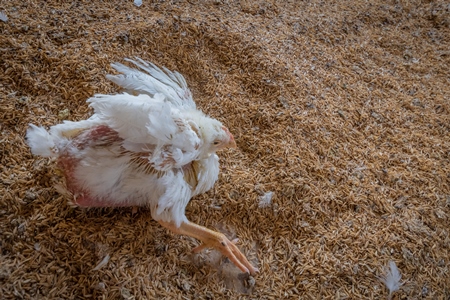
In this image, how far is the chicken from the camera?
4.43 feet

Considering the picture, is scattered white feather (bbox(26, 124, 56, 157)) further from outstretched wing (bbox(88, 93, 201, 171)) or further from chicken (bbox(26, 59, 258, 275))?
outstretched wing (bbox(88, 93, 201, 171))

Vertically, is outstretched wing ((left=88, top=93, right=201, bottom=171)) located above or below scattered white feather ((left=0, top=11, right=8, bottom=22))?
above

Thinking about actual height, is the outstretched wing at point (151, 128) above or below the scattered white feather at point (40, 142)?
above

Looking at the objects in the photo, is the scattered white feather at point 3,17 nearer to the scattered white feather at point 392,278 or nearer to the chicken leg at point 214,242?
the chicken leg at point 214,242

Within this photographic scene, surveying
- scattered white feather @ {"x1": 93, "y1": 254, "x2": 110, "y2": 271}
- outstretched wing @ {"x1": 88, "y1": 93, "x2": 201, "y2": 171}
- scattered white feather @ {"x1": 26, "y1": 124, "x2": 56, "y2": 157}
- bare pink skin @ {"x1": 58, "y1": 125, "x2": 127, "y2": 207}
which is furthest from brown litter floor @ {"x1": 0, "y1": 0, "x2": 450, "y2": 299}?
outstretched wing @ {"x1": 88, "y1": 93, "x2": 201, "y2": 171}

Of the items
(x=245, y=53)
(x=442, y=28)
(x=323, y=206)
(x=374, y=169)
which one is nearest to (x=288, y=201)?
(x=323, y=206)

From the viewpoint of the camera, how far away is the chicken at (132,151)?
53.2 inches

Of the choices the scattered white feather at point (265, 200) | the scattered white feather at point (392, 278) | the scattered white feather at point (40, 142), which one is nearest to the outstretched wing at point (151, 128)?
the scattered white feather at point (40, 142)

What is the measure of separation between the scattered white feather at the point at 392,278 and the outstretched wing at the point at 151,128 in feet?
4.10

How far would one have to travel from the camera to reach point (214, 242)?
1.62 meters

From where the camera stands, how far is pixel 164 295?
1.53 m

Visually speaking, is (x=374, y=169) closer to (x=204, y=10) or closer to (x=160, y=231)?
(x=160, y=231)

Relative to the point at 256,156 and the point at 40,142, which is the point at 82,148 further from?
the point at 256,156

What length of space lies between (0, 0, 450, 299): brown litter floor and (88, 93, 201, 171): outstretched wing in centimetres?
51
